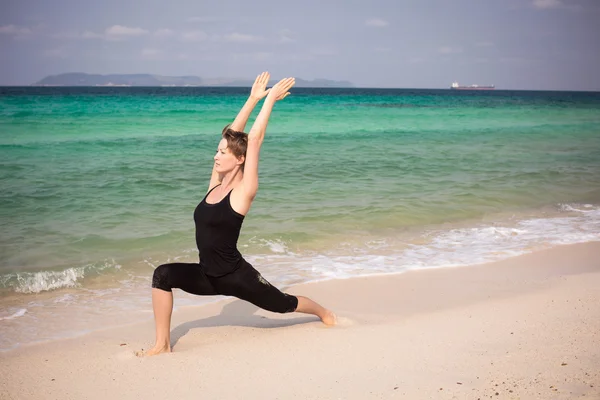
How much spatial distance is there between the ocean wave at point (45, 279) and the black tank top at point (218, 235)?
2993mm

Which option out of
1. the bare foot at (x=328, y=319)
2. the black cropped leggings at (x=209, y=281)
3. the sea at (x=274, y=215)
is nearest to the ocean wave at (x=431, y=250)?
the sea at (x=274, y=215)

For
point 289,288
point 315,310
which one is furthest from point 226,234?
point 289,288

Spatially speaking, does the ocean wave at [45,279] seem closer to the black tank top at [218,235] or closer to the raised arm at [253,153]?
the black tank top at [218,235]

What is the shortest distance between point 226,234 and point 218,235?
6cm

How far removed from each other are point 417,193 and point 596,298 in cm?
677

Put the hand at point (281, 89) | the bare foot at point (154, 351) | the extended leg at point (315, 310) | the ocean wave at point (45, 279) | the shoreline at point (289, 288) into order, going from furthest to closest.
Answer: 1. the ocean wave at point (45, 279)
2. the shoreline at point (289, 288)
3. the extended leg at point (315, 310)
4. the bare foot at point (154, 351)
5. the hand at point (281, 89)

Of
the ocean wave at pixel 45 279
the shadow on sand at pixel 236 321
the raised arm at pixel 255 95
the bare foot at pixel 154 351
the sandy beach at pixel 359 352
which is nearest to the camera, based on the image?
the sandy beach at pixel 359 352

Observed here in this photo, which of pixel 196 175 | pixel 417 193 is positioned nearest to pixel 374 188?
pixel 417 193

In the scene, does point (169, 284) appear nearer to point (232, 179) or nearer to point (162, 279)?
point (162, 279)

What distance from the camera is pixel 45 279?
22.5ft

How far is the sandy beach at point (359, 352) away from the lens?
3.92 metres

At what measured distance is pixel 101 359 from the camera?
14.9ft

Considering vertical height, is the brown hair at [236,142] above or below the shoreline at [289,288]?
above

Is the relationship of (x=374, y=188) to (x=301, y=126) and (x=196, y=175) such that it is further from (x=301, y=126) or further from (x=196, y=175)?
(x=301, y=126)
